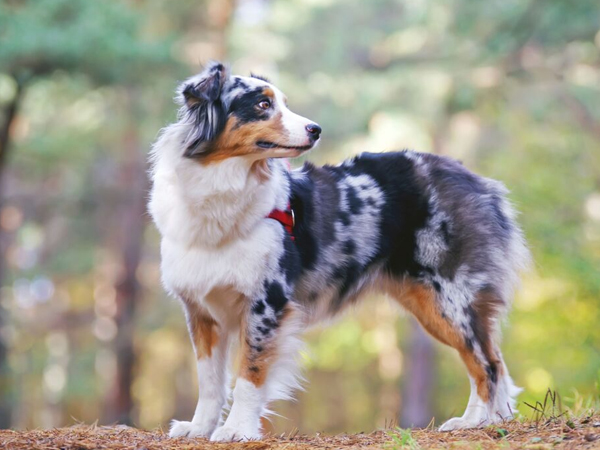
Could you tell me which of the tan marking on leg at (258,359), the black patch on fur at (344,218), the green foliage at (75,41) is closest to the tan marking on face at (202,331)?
the tan marking on leg at (258,359)

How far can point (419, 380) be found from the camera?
1752cm

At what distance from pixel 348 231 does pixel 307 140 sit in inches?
36.8

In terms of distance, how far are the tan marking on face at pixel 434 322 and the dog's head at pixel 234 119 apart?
140cm

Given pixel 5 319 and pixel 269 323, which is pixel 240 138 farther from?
pixel 5 319

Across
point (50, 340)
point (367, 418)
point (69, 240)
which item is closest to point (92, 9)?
point (69, 240)

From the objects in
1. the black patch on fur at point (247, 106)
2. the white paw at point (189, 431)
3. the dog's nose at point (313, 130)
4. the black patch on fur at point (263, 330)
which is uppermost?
the black patch on fur at point (247, 106)

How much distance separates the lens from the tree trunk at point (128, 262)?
51.9 ft

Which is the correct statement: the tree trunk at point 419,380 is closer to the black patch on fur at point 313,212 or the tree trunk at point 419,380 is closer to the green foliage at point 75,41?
the green foliage at point 75,41

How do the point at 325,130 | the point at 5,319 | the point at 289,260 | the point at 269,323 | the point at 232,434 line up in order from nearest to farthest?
the point at 232,434
the point at 269,323
the point at 289,260
the point at 5,319
the point at 325,130

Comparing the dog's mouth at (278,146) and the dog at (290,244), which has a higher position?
the dog's mouth at (278,146)

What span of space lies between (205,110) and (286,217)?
83 centimetres

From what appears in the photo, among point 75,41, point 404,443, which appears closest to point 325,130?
point 75,41

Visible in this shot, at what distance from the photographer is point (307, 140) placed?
15.3ft

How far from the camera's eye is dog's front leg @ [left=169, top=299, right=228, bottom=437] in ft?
16.1
